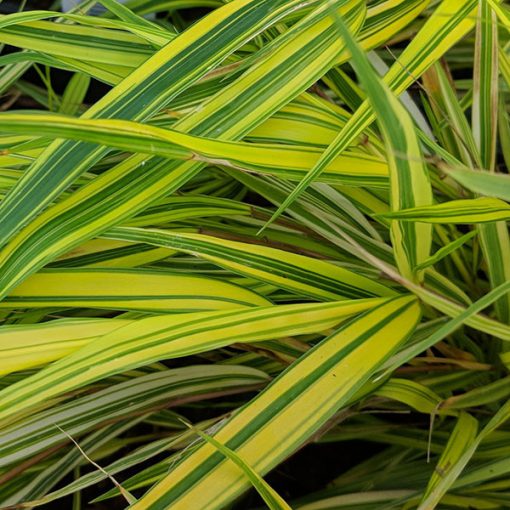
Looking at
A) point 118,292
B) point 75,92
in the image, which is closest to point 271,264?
point 118,292

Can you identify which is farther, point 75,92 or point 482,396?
point 75,92

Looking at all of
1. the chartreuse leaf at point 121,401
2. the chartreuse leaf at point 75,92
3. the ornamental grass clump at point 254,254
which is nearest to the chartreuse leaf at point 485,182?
the ornamental grass clump at point 254,254

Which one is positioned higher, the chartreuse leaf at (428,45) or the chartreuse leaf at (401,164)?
the chartreuse leaf at (428,45)

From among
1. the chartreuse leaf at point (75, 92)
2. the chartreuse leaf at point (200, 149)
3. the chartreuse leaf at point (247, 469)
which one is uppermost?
the chartreuse leaf at point (75, 92)

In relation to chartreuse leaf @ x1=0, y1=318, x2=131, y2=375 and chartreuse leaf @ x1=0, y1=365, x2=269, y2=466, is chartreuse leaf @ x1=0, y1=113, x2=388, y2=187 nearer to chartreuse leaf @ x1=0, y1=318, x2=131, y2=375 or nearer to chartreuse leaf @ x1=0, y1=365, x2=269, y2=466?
chartreuse leaf @ x1=0, y1=318, x2=131, y2=375

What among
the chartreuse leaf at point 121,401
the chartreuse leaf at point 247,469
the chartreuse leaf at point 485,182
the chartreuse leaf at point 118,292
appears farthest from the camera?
the chartreuse leaf at point 121,401

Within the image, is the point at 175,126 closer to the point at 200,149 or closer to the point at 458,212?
the point at 200,149

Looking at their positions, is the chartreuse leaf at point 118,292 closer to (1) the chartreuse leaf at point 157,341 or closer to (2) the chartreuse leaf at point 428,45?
(1) the chartreuse leaf at point 157,341

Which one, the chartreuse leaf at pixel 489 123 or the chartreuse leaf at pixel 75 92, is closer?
the chartreuse leaf at pixel 489 123

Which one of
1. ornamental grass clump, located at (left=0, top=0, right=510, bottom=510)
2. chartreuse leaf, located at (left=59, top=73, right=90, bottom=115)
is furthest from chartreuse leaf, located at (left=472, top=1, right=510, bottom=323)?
chartreuse leaf, located at (left=59, top=73, right=90, bottom=115)
